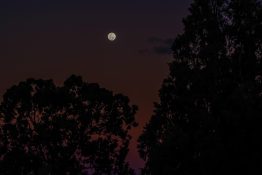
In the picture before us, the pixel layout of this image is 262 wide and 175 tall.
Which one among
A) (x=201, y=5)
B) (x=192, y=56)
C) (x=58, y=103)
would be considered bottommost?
(x=192, y=56)

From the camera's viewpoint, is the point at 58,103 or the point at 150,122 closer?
the point at 150,122

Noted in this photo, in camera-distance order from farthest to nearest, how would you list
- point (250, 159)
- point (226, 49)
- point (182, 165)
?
point (226, 49) → point (182, 165) → point (250, 159)

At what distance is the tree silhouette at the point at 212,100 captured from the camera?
109 feet

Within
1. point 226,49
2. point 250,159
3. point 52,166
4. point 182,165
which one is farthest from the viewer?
point 52,166

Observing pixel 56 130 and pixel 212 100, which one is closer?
pixel 212 100

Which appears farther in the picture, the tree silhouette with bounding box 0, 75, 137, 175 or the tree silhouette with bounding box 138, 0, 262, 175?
the tree silhouette with bounding box 0, 75, 137, 175

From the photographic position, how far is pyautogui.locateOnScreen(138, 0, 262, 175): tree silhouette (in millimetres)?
33250

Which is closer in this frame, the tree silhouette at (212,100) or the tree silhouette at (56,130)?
the tree silhouette at (212,100)

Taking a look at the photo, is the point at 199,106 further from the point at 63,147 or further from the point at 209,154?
the point at 63,147

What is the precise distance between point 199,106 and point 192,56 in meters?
3.73

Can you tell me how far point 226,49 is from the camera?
3888cm

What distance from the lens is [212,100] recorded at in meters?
36.0

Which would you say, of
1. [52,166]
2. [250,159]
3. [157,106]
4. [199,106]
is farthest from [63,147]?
[250,159]

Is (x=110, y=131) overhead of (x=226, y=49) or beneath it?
overhead
